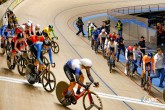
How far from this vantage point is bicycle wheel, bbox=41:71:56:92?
26.5 ft

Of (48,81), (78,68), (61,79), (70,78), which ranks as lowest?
(61,79)

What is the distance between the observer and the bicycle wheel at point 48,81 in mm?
8064

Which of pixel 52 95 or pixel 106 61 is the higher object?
pixel 52 95

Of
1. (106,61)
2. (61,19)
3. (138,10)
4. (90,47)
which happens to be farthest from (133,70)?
(138,10)

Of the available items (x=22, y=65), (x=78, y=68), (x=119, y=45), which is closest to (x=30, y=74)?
(x=22, y=65)

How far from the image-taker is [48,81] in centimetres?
818

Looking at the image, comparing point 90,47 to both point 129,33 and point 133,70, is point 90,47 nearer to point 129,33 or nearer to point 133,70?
point 129,33

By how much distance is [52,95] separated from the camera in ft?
27.8

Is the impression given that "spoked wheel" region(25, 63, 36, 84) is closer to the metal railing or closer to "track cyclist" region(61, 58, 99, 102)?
"track cyclist" region(61, 58, 99, 102)

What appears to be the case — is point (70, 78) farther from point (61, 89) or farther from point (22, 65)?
point (22, 65)

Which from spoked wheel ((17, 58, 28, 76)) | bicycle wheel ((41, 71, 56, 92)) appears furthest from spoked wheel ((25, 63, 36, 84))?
spoked wheel ((17, 58, 28, 76))

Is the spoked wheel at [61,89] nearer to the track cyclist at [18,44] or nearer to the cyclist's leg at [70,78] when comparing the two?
the cyclist's leg at [70,78]

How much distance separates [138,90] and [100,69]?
2.31 m

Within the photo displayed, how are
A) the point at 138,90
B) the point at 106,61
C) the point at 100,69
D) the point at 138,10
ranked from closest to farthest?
Answer: 1. the point at 138,90
2. the point at 100,69
3. the point at 106,61
4. the point at 138,10
